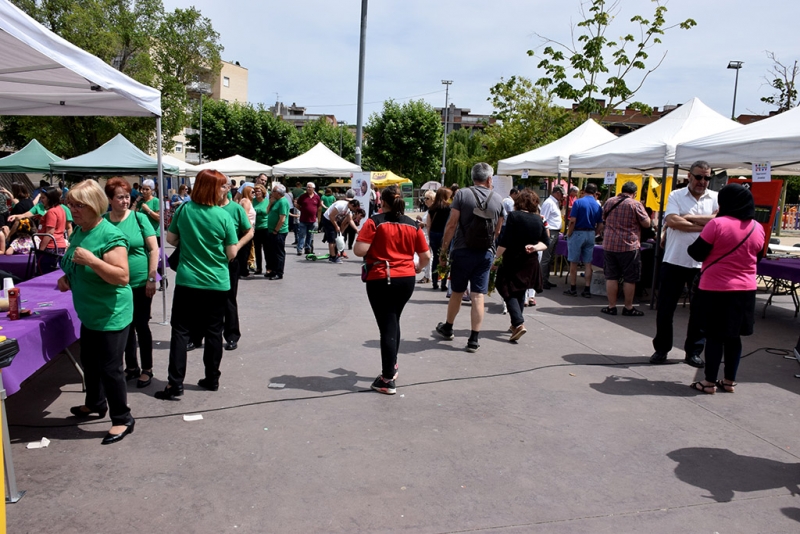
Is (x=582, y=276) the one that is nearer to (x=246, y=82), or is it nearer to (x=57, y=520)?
(x=57, y=520)

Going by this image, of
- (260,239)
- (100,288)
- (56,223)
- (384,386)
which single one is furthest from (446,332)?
(260,239)

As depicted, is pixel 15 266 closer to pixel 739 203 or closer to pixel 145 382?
pixel 145 382

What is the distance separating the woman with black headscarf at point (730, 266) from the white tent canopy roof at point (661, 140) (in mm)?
3886

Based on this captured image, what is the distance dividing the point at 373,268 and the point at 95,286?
6.71 ft

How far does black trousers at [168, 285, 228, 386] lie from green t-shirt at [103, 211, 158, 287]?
11.5 inches

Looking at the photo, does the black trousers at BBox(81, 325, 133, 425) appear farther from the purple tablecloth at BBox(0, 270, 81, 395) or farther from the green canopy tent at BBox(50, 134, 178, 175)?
the green canopy tent at BBox(50, 134, 178, 175)

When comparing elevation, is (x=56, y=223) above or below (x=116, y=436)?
above

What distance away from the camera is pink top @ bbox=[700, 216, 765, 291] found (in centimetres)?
497

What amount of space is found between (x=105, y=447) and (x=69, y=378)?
1.68 meters

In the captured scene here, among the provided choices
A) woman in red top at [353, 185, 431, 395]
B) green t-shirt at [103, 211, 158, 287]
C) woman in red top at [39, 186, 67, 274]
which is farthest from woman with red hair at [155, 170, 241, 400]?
woman in red top at [39, 186, 67, 274]

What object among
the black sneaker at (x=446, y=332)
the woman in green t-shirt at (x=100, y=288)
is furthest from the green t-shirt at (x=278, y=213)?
the woman in green t-shirt at (x=100, y=288)

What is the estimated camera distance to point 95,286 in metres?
3.73

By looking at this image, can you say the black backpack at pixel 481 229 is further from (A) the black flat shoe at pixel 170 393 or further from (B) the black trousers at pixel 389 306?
(A) the black flat shoe at pixel 170 393

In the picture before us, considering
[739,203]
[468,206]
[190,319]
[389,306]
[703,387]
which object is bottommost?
[703,387]
